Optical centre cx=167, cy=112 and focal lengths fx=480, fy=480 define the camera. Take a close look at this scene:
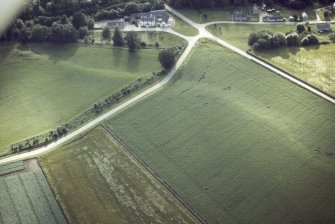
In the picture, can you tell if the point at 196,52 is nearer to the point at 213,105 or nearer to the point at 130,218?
the point at 213,105

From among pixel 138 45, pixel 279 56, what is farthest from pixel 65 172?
pixel 279 56

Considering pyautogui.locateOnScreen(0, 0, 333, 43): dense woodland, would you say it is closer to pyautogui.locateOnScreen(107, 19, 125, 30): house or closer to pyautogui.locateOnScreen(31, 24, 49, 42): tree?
pyautogui.locateOnScreen(31, 24, 49, 42): tree

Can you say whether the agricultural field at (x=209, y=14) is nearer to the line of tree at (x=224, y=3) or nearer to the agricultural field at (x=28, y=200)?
the line of tree at (x=224, y=3)

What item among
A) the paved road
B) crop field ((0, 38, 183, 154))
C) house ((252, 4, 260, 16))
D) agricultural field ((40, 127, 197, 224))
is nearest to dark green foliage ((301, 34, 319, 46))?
house ((252, 4, 260, 16))

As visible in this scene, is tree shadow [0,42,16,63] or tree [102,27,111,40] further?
tree [102,27,111,40]

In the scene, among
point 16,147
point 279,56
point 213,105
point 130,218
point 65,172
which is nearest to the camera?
point 130,218

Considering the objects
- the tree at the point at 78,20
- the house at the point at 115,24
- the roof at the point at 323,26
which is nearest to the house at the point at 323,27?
the roof at the point at 323,26
